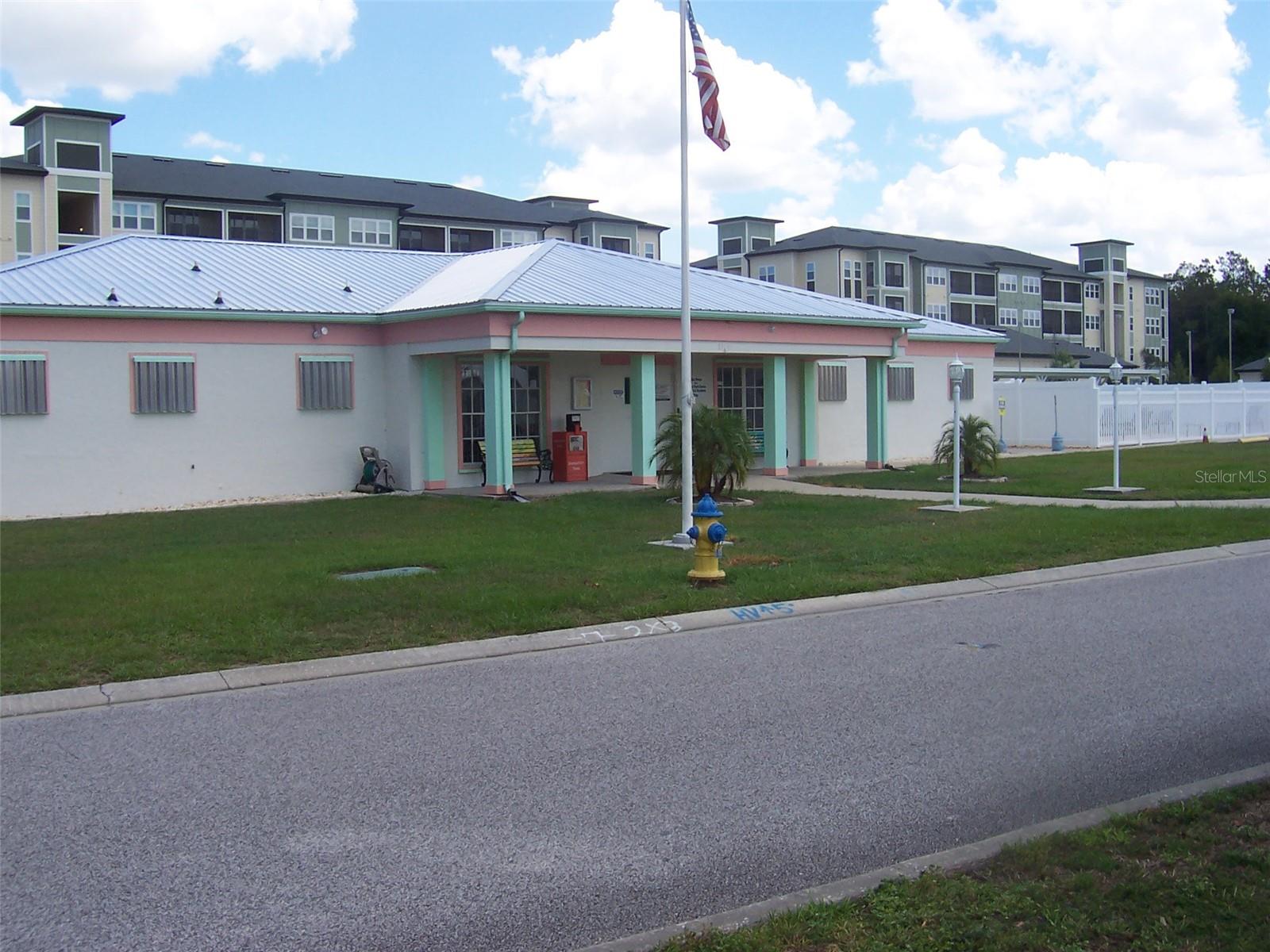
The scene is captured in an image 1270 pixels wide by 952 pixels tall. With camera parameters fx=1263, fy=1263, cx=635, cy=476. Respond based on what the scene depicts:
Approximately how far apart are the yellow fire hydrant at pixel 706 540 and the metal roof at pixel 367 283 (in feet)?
32.2

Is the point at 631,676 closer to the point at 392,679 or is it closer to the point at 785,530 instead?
the point at 392,679

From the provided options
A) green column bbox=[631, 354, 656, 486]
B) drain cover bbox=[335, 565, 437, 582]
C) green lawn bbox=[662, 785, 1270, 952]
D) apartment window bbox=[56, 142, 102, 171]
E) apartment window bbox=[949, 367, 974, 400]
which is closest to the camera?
green lawn bbox=[662, 785, 1270, 952]

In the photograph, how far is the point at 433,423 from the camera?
23219 mm

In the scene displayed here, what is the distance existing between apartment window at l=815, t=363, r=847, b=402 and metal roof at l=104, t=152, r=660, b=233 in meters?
38.2

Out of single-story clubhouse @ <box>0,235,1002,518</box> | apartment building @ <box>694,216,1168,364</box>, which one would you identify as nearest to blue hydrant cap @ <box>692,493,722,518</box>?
single-story clubhouse @ <box>0,235,1002,518</box>

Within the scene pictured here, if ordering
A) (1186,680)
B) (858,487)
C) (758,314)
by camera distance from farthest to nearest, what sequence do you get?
(758,314) → (858,487) → (1186,680)

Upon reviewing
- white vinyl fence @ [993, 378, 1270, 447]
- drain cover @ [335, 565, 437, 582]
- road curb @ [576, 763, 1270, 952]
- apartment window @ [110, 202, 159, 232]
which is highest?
apartment window @ [110, 202, 159, 232]

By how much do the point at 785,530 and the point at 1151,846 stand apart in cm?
1147

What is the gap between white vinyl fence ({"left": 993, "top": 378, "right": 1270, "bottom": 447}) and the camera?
37375 millimetres

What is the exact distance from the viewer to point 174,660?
8.93m

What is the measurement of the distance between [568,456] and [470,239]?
147 ft

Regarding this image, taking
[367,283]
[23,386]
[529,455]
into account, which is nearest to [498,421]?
[529,455]

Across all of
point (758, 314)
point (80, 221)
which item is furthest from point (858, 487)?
point (80, 221)

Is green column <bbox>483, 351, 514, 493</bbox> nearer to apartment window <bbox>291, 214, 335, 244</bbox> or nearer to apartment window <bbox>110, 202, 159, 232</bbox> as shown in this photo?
apartment window <bbox>110, 202, 159, 232</bbox>
